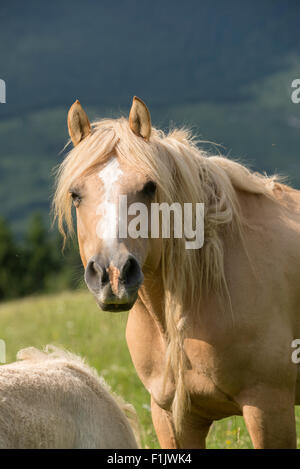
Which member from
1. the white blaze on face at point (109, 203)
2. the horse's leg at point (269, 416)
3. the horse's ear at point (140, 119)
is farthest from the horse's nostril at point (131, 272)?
the horse's leg at point (269, 416)

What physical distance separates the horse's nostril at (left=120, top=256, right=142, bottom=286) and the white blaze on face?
0.52 feet

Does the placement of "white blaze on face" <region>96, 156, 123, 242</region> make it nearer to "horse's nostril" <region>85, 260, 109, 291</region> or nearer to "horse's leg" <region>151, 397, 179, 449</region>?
"horse's nostril" <region>85, 260, 109, 291</region>

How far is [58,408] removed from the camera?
2434mm

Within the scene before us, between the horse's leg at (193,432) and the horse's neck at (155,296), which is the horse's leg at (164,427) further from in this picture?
the horse's neck at (155,296)

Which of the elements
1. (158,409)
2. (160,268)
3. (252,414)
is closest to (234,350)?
(252,414)

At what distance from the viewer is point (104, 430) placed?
2.61 meters

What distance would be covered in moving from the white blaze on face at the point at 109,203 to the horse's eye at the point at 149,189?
151 mm

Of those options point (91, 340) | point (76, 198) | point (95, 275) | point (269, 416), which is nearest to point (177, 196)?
point (76, 198)

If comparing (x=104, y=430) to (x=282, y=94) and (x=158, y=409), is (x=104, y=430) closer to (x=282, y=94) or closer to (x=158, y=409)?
(x=158, y=409)

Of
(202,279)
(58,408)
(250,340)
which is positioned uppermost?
(202,279)

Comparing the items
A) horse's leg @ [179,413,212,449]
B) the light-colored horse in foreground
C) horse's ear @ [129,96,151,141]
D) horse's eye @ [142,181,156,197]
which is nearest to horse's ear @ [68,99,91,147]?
horse's ear @ [129,96,151,141]

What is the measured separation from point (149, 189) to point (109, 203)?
27cm

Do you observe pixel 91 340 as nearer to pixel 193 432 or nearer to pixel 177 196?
pixel 193 432

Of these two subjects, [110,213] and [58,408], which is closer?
[58,408]
